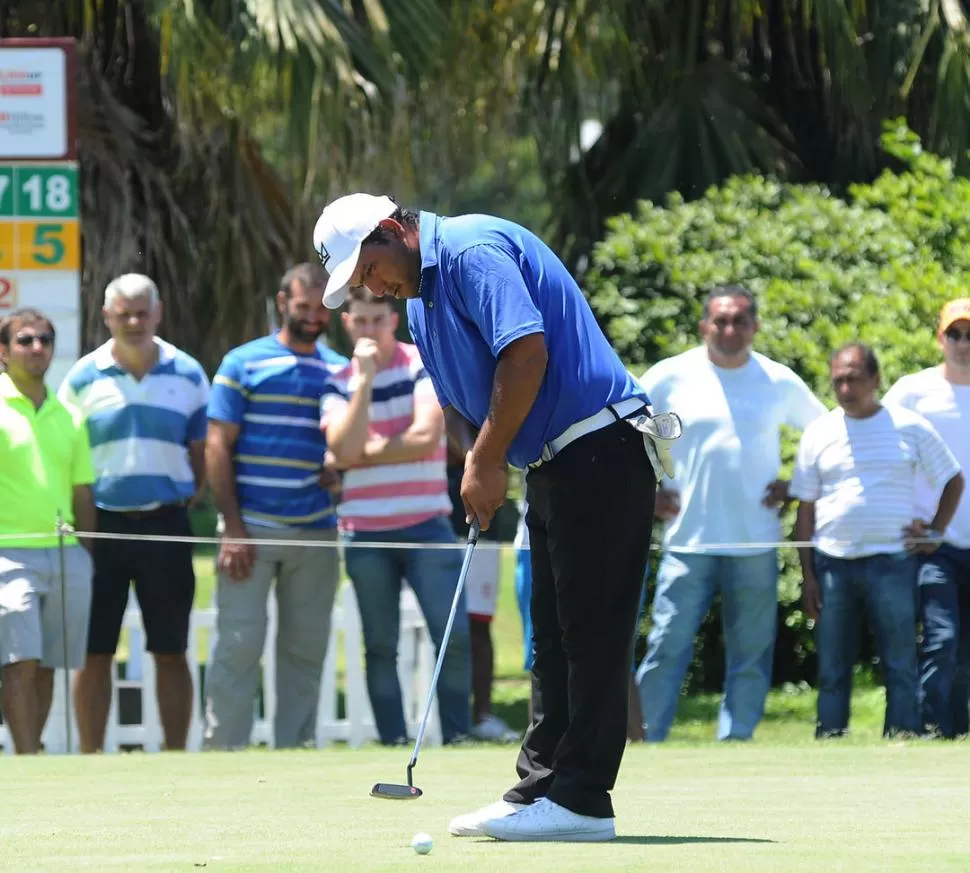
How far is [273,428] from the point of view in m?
9.45

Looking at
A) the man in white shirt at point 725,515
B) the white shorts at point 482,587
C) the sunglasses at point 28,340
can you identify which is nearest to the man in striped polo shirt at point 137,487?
the sunglasses at point 28,340

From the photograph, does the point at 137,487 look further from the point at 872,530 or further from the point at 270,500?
the point at 872,530

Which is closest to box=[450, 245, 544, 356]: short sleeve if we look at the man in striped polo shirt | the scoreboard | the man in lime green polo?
the man in lime green polo

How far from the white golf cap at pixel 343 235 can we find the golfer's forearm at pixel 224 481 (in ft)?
14.2

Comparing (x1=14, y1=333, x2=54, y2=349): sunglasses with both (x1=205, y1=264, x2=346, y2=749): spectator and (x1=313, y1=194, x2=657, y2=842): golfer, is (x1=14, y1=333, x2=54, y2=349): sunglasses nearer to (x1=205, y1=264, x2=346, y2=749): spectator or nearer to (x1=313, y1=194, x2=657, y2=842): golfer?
(x1=205, y1=264, x2=346, y2=749): spectator

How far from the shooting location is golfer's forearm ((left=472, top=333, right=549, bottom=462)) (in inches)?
195

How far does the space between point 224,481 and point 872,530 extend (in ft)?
9.50

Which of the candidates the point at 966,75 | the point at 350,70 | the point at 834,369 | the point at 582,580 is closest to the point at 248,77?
the point at 350,70

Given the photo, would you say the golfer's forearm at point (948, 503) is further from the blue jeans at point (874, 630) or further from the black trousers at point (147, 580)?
the black trousers at point (147, 580)

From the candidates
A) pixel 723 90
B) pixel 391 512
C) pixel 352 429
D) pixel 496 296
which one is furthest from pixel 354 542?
pixel 723 90

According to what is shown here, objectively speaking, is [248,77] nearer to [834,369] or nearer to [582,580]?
[834,369]

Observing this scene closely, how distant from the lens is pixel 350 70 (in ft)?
35.1

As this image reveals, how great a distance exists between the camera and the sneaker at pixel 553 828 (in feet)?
16.9

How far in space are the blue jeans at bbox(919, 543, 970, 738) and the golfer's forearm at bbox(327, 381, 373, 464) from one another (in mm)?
2529
